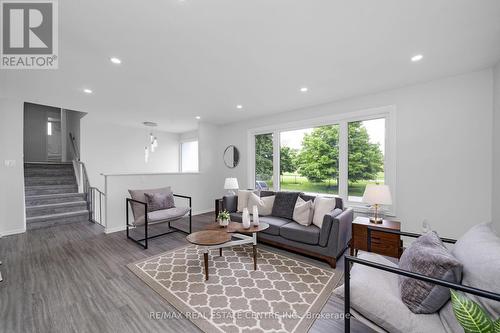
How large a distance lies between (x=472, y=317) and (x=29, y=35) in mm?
3993

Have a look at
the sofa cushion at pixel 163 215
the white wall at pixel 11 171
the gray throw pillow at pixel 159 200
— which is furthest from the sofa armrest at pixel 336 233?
the white wall at pixel 11 171

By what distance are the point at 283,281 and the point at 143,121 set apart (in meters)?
5.57

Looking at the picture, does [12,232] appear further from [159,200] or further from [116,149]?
[116,149]

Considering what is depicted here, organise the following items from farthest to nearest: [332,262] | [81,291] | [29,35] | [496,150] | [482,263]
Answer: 1. [332,262]
2. [496,150]
3. [81,291]
4. [29,35]
5. [482,263]

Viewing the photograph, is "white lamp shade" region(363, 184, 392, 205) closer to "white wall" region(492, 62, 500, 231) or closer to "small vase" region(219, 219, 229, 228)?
"white wall" region(492, 62, 500, 231)

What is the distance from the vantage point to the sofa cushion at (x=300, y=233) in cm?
277

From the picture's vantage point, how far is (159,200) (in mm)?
3895

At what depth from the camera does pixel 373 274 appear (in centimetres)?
160

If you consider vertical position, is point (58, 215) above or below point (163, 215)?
below

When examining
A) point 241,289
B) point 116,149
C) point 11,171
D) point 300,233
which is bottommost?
point 241,289

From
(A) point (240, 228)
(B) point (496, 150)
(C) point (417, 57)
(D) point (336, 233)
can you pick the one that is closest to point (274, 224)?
(A) point (240, 228)

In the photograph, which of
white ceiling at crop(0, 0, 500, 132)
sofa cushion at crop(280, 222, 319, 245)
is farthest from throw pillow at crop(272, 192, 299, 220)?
white ceiling at crop(0, 0, 500, 132)

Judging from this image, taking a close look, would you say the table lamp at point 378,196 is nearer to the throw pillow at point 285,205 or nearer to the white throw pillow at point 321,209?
the white throw pillow at point 321,209

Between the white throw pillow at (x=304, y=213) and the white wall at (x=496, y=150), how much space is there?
221 centimetres
